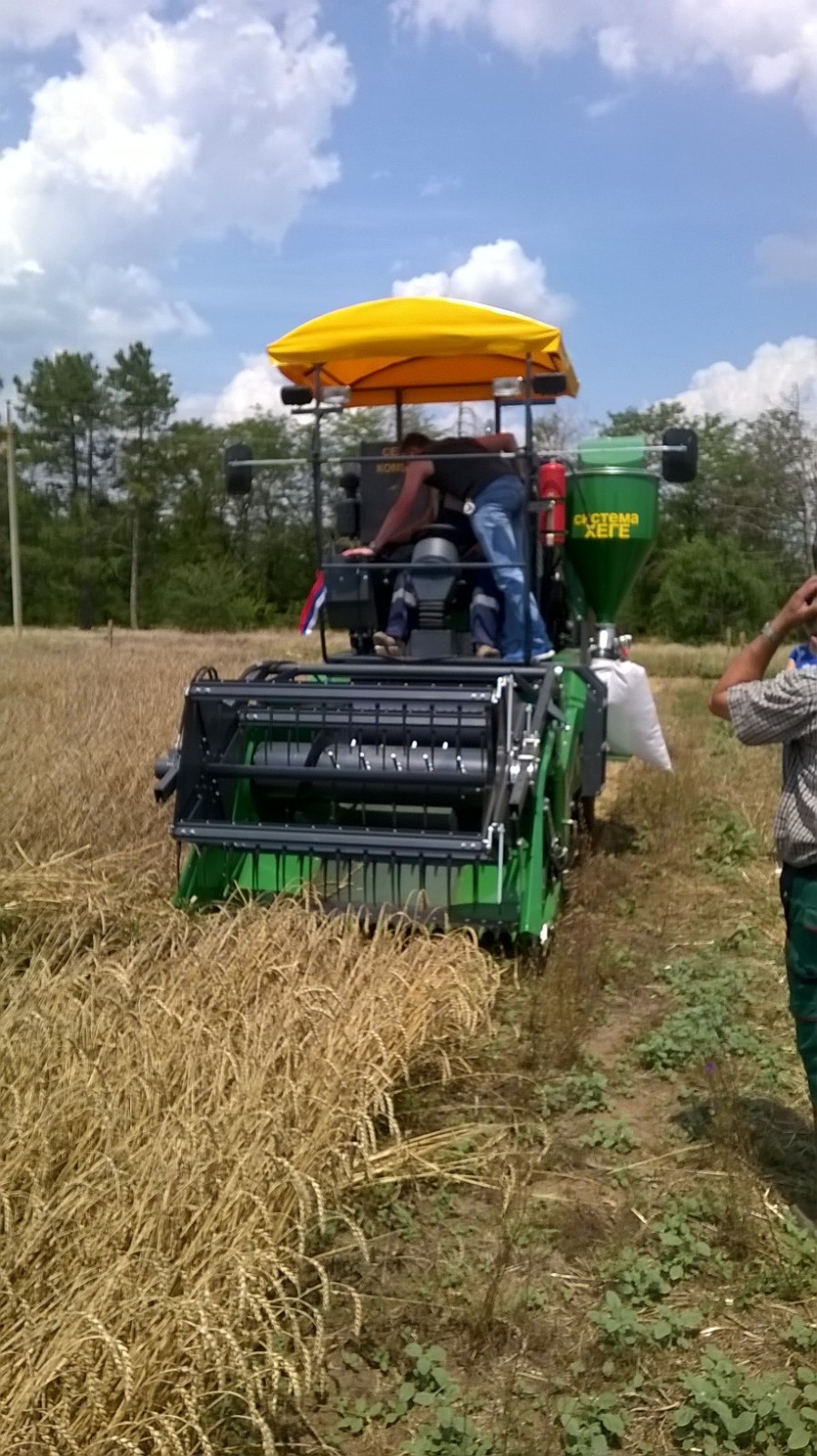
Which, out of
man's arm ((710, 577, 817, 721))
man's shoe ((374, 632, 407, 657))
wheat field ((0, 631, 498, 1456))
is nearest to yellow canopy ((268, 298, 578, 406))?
man's shoe ((374, 632, 407, 657))

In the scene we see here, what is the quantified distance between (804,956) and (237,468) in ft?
13.3

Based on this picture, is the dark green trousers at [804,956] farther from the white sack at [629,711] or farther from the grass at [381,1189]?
the white sack at [629,711]

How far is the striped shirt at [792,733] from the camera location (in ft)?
10.1

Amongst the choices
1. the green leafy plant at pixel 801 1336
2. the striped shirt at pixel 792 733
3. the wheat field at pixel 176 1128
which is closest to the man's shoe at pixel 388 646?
the wheat field at pixel 176 1128

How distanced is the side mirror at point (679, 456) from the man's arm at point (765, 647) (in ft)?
9.16

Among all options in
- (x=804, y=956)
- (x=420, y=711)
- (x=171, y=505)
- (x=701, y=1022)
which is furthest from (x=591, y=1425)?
(x=171, y=505)

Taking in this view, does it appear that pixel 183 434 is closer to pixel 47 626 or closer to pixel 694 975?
pixel 47 626

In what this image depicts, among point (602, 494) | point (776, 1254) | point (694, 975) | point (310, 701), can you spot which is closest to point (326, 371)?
point (602, 494)

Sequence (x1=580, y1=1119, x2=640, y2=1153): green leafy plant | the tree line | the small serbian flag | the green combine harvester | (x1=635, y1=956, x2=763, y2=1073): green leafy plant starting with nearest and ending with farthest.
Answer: (x1=580, y1=1119, x2=640, y2=1153): green leafy plant, (x1=635, y1=956, x2=763, y2=1073): green leafy plant, the green combine harvester, the small serbian flag, the tree line

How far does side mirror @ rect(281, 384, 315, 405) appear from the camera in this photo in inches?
251

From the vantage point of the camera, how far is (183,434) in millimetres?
47531

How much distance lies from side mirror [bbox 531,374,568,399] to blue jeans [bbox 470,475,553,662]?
0.40 meters

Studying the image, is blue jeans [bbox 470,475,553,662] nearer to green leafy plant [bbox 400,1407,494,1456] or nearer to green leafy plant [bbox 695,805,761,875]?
green leafy plant [bbox 695,805,761,875]

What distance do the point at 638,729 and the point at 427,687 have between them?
194cm
